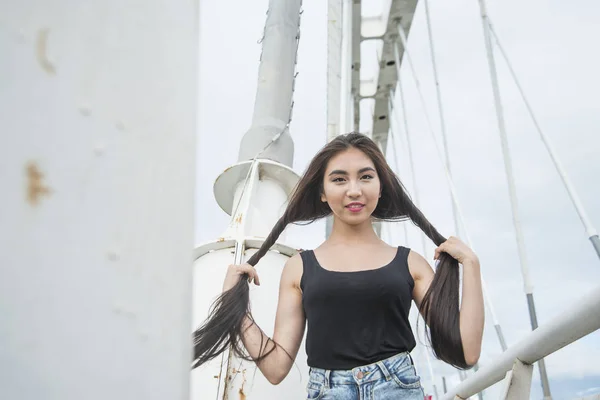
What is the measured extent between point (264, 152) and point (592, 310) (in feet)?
9.49

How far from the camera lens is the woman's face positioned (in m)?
1.43

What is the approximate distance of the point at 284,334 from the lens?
4.42 feet

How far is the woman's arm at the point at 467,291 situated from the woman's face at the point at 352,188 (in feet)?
0.65

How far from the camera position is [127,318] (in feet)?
0.89

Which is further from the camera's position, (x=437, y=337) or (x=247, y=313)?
(x=247, y=313)

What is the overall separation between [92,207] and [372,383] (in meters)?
1.02

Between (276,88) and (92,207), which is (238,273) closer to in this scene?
(92,207)

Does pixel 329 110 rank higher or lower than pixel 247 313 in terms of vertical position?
higher

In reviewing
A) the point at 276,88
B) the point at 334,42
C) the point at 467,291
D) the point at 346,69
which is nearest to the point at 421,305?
the point at 467,291

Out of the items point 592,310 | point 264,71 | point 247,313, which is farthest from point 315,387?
point 264,71

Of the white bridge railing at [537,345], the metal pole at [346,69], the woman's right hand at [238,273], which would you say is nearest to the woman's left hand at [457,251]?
the white bridge railing at [537,345]

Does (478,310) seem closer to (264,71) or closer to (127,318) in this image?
(127,318)

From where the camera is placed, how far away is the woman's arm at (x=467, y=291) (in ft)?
3.92

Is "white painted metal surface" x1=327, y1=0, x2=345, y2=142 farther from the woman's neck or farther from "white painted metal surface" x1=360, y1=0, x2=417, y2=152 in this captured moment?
the woman's neck
